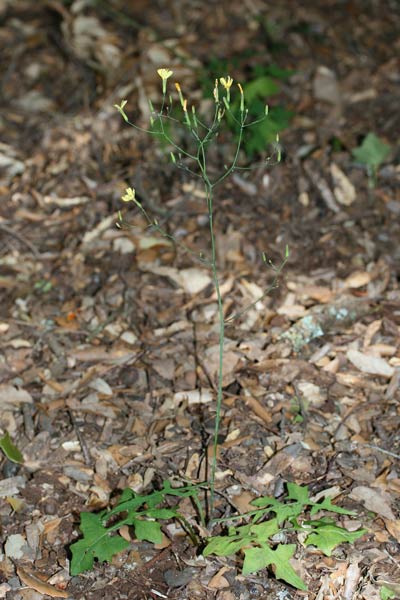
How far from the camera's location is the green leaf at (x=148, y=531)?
2.55 m

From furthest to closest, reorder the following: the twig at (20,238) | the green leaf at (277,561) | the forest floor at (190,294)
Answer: the twig at (20,238)
the forest floor at (190,294)
the green leaf at (277,561)

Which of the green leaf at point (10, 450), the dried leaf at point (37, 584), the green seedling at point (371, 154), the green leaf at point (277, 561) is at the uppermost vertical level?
the green seedling at point (371, 154)

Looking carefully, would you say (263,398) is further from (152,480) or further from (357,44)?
(357,44)

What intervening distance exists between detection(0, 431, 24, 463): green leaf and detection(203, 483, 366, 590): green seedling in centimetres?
81

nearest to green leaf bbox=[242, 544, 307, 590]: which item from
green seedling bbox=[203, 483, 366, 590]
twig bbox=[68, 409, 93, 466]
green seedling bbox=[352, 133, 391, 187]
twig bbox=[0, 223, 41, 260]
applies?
green seedling bbox=[203, 483, 366, 590]

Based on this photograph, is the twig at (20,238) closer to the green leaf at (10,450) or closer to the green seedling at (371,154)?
the green leaf at (10,450)

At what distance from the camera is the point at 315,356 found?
333 centimetres

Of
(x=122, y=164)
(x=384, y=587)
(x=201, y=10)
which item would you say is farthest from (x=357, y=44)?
(x=384, y=587)

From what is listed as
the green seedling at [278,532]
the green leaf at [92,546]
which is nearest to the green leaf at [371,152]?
the green seedling at [278,532]

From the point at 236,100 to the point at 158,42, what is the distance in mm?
1062

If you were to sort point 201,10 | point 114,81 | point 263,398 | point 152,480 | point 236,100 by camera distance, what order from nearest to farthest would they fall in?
point 152,480, point 263,398, point 236,100, point 114,81, point 201,10

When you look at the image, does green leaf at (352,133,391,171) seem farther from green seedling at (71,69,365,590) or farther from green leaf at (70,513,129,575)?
green leaf at (70,513,129,575)

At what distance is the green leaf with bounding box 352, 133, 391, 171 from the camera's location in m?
4.18

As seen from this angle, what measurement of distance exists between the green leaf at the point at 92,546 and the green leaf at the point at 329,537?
0.59m
